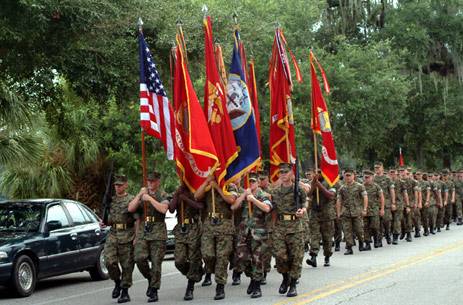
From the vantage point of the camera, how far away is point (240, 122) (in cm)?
1267

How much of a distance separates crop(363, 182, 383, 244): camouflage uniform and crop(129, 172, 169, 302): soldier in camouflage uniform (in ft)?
27.9

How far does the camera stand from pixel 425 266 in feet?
46.4

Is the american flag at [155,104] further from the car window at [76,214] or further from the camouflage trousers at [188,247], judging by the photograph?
the car window at [76,214]

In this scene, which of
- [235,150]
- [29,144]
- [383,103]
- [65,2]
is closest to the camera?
[235,150]

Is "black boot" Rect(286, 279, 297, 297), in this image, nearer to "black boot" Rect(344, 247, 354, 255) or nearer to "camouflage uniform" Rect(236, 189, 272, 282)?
"camouflage uniform" Rect(236, 189, 272, 282)

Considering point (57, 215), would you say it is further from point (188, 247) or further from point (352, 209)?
point (352, 209)

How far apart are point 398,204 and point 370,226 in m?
2.52

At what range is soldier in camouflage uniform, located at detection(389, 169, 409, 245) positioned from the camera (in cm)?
2066

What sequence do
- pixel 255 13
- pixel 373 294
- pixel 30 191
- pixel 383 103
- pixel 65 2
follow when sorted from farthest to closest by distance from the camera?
1. pixel 383 103
2. pixel 255 13
3. pixel 30 191
4. pixel 65 2
5. pixel 373 294

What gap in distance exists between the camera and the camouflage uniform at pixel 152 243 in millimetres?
11195

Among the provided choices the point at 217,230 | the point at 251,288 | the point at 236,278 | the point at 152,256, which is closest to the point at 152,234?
the point at 152,256

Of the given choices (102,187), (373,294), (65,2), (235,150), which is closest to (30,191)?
(102,187)

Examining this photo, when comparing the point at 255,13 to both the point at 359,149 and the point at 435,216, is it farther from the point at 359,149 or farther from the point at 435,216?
the point at 359,149

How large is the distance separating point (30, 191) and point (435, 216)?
11411 mm
